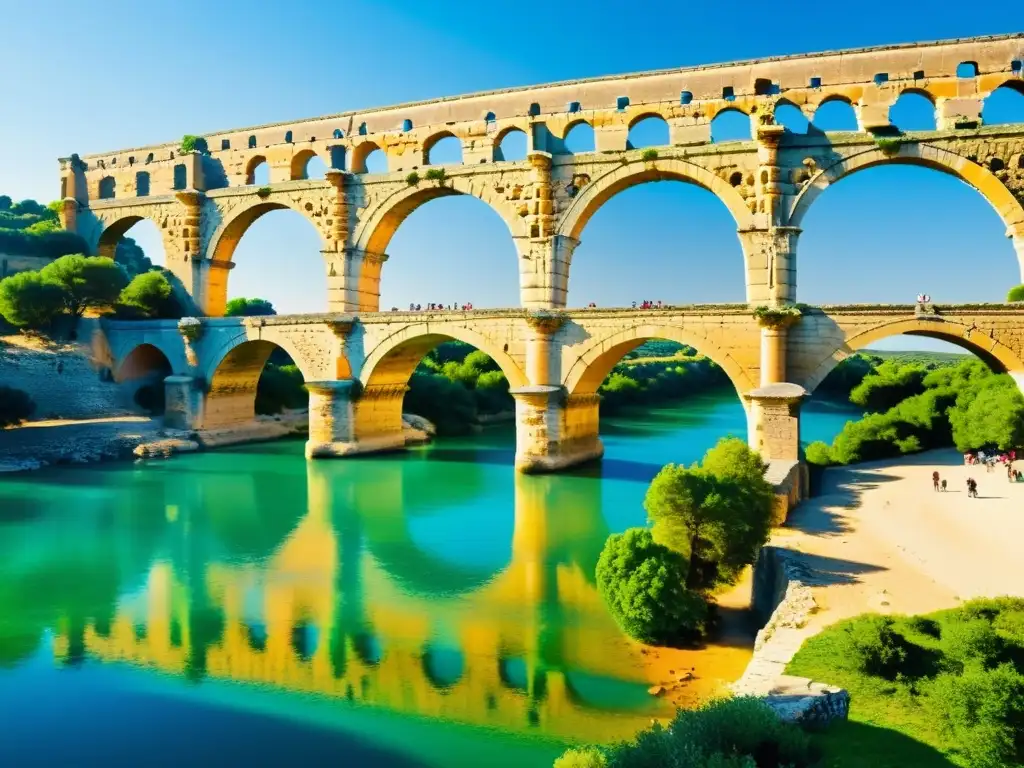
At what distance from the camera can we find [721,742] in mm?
4574

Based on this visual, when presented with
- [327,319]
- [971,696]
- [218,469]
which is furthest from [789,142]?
[218,469]

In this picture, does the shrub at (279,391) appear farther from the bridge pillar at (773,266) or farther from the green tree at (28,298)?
the bridge pillar at (773,266)

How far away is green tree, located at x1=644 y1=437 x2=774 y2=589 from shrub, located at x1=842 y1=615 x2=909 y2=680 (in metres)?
→ 3.38

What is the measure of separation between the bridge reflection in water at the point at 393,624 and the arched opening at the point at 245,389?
1091 cm

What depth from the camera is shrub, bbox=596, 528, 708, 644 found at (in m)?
8.77

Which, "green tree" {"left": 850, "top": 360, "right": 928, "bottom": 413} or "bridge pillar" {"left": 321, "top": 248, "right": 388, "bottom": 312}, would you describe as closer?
"bridge pillar" {"left": 321, "top": 248, "right": 388, "bottom": 312}

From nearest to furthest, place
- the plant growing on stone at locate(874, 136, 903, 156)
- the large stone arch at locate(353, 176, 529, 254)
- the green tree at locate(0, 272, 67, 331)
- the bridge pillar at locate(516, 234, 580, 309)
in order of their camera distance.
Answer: the plant growing on stone at locate(874, 136, 903, 156) < the bridge pillar at locate(516, 234, 580, 309) < the large stone arch at locate(353, 176, 529, 254) < the green tree at locate(0, 272, 67, 331)

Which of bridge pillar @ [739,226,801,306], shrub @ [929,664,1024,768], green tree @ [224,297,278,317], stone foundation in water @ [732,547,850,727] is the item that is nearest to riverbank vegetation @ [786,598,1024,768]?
shrub @ [929,664,1024,768]

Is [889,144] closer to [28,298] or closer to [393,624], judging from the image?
[393,624]

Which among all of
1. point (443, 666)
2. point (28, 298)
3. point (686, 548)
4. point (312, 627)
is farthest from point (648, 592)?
point (28, 298)

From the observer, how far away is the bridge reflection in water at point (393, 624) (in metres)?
7.78

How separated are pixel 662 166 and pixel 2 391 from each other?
822 inches

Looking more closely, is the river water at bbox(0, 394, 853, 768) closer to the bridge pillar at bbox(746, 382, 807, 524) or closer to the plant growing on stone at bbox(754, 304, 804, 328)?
the bridge pillar at bbox(746, 382, 807, 524)

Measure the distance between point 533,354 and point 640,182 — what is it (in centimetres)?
577
